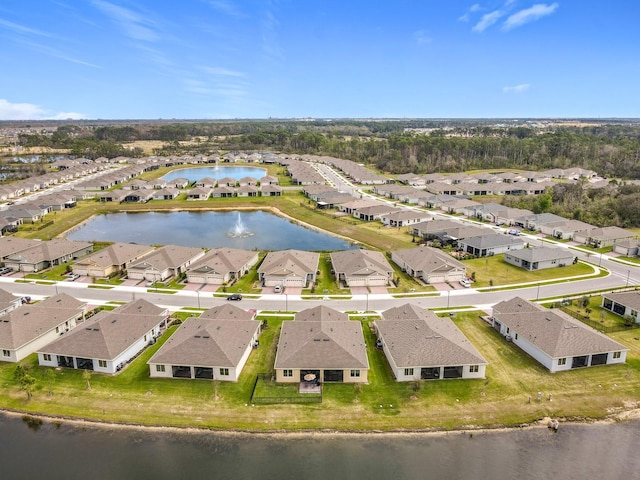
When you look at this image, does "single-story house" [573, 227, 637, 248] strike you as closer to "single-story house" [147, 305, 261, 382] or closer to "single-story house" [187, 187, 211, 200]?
"single-story house" [147, 305, 261, 382]

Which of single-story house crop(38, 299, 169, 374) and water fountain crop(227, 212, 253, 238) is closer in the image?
single-story house crop(38, 299, 169, 374)

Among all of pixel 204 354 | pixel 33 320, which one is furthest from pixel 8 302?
pixel 204 354

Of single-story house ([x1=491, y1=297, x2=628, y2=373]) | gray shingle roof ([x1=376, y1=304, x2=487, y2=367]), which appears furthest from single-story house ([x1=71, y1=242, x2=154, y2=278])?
single-story house ([x1=491, y1=297, x2=628, y2=373])

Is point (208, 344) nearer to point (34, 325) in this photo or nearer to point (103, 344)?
point (103, 344)

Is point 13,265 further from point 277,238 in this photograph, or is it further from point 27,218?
point 277,238

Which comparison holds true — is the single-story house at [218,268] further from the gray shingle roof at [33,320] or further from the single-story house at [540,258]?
the single-story house at [540,258]

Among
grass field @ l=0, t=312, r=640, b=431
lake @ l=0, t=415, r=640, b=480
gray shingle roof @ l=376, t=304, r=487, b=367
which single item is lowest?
lake @ l=0, t=415, r=640, b=480
